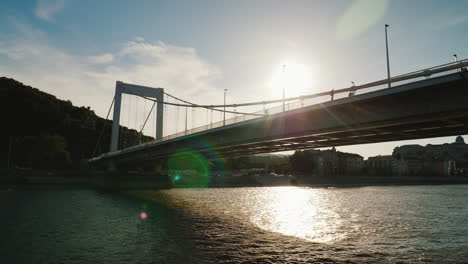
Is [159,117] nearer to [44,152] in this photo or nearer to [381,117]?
[44,152]

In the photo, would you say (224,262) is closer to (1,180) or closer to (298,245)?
(298,245)

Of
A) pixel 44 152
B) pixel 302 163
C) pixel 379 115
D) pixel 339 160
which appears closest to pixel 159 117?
pixel 44 152

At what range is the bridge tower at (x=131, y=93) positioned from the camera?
231 ft

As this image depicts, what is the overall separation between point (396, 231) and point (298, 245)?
24.2ft

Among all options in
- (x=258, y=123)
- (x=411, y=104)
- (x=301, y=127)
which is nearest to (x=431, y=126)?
(x=411, y=104)

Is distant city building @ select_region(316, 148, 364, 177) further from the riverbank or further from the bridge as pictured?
the bridge

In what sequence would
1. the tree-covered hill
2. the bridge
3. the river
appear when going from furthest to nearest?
1. the tree-covered hill
2. the bridge
3. the river

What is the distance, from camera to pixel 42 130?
346ft

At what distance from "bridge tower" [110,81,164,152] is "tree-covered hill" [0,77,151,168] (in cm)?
877

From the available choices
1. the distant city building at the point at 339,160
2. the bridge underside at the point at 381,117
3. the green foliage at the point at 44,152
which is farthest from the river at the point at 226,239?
the distant city building at the point at 339,160

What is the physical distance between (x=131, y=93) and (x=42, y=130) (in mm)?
51111

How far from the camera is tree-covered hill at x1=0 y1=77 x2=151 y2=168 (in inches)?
3206

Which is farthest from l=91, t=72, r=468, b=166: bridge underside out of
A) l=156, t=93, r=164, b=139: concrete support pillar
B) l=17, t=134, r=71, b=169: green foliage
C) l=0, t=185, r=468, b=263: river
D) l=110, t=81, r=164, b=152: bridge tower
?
l=17, t=134, r=71, b=169: green foliage

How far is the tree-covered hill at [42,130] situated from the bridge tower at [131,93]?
8.77 m
